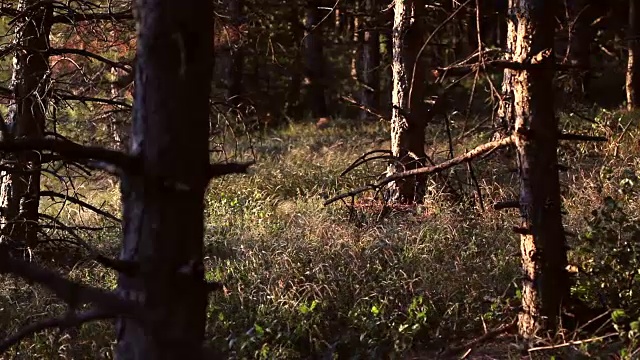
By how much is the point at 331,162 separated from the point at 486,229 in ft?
17.6

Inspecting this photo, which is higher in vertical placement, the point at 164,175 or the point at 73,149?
the point at 73,149

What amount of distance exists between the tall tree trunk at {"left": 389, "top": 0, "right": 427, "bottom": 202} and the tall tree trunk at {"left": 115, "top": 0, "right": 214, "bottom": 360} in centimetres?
597

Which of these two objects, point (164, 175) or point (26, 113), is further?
point (26, 113)

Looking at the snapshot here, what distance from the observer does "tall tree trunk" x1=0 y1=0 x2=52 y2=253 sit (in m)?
7.88

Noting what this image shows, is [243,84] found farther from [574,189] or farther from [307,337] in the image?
[307,337]

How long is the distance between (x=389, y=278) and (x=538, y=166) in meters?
1.93

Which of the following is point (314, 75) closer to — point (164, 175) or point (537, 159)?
point (537, 159)

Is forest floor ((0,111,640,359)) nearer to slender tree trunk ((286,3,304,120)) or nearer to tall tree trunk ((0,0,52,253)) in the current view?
tall tree trunk ((0,0,52,253))

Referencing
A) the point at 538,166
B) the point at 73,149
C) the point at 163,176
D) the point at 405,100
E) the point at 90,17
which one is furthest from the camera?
the point at 405,100

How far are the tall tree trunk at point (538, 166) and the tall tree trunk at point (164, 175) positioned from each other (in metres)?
2.29

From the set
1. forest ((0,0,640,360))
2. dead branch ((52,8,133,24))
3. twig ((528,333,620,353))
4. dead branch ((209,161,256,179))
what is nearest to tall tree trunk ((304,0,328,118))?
forest ((0,0,640,360))

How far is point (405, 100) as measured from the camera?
927cm

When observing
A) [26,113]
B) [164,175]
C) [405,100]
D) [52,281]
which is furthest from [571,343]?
[26,113]

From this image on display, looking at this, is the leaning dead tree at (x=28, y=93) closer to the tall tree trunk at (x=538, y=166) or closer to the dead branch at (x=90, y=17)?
the dead branch at (x=90, y=17)
